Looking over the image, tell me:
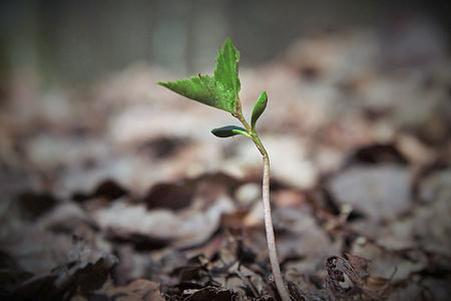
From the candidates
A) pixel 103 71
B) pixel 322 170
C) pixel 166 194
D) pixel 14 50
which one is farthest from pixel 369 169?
pixel 14 50

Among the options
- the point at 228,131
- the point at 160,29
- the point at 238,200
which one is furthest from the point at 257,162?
the point at 160,29

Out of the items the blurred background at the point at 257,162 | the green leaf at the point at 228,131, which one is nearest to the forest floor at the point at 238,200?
the blurred background at the point at 257,162

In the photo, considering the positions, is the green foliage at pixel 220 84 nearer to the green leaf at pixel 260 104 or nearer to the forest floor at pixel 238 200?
the green leaf at pixel 260 104

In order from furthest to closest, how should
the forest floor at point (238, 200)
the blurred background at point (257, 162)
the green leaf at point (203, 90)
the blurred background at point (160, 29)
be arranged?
1. the blurred background at point (160, 29)
2. the blurred background at point (257, 162)
3. the forest floor at point (238, 200)
4. the green leaf at point (203, 90)

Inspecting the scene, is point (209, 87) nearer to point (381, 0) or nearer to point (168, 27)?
point (168, 27)

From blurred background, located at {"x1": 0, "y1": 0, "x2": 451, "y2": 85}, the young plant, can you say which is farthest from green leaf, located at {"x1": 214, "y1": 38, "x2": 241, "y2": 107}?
blurred background, located at {"x1": 0, "y1": 0, "x2": 451, "y2": 85}
